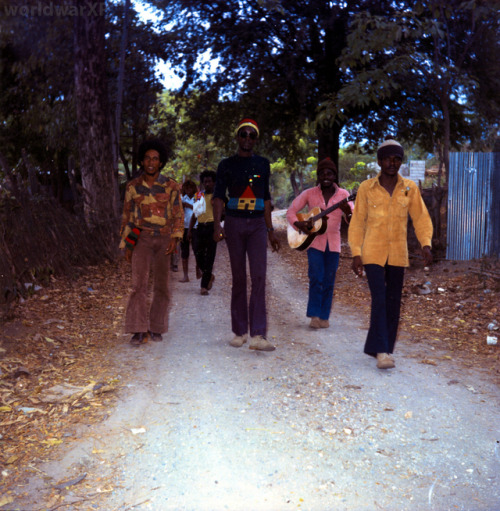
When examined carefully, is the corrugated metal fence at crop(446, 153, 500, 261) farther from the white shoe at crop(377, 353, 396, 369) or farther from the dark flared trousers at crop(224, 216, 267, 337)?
the dark flared trousers at crop(224, 216, 267, 337)

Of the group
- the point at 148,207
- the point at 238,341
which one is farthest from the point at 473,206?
the point at 148,207

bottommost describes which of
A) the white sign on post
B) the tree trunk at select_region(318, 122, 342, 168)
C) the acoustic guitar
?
the acoustic guitar

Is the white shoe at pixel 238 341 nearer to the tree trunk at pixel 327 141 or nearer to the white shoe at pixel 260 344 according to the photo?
the white shoe at pixel 260 344

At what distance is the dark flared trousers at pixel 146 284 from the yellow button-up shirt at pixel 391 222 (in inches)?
83.0

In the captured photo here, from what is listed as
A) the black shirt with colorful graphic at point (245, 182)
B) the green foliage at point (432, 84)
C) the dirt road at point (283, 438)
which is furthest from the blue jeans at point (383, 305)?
the green foliage at point (432, 84)

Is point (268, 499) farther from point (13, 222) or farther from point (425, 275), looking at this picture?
point (425, 275)

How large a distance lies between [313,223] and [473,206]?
548 cm

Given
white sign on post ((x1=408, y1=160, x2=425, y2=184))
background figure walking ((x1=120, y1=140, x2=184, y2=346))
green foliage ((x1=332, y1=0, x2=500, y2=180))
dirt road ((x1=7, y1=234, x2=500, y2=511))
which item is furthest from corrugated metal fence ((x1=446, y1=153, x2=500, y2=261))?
white sign on post ((x1=408, y1=160, x2=425, y2=184))

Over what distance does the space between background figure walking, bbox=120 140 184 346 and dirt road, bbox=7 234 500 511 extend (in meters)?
0.46

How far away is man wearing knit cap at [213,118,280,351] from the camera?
575 centimetres

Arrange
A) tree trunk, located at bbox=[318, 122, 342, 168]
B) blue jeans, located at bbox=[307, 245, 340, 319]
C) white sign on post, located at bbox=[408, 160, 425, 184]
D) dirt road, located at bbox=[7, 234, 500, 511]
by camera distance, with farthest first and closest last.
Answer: white sign on post, located at bbox=[408, 160, 425, 184] < tree trunk, located at bbox=[318, 122, 342, 168] < blue jeans, located at bbox=[307, 245, 340, 319] < dirt road, located at bbox=[7, 234, 500, 511]

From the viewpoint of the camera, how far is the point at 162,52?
18.0 metres

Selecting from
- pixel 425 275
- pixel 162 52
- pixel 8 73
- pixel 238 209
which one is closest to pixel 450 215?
pixel 425 275

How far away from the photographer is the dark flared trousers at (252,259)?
578cm
